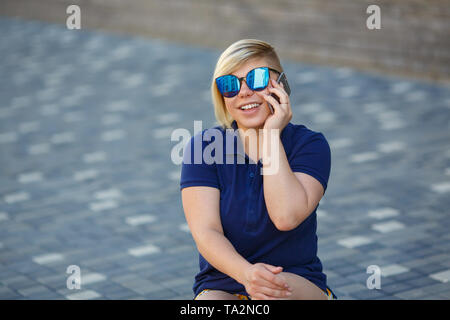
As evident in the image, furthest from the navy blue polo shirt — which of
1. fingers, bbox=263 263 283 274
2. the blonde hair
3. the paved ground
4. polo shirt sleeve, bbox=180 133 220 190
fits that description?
the paved ground

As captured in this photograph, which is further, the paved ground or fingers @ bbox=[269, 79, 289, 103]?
the paved ground

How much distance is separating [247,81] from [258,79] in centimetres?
5

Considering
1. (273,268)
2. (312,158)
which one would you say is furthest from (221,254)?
(312,158)

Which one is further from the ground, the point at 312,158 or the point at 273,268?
the point at 312,158

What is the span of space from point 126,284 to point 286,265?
2.11m

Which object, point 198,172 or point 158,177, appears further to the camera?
point 158,177

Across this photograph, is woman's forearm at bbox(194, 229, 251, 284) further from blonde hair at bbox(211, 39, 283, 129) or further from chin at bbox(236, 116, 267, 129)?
blonde hair at bbox(211, 39, 283, 129)

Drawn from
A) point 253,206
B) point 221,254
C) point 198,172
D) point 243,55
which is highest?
point 243,55

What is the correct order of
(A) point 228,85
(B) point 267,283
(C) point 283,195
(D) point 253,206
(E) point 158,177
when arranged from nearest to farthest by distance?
(B) point 267,283, (C) point 283,195, (D) point 253,206, (A) point 228,85, (E) point 158,177

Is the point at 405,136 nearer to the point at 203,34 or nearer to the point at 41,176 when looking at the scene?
the point at 41,176

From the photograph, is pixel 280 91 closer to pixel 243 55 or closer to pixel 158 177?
pixel 243 55

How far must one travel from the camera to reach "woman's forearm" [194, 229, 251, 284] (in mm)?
3022

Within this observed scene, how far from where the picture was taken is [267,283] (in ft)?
9.61

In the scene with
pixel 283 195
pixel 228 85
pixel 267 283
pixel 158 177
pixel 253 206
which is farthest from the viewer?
pixel 158 177
